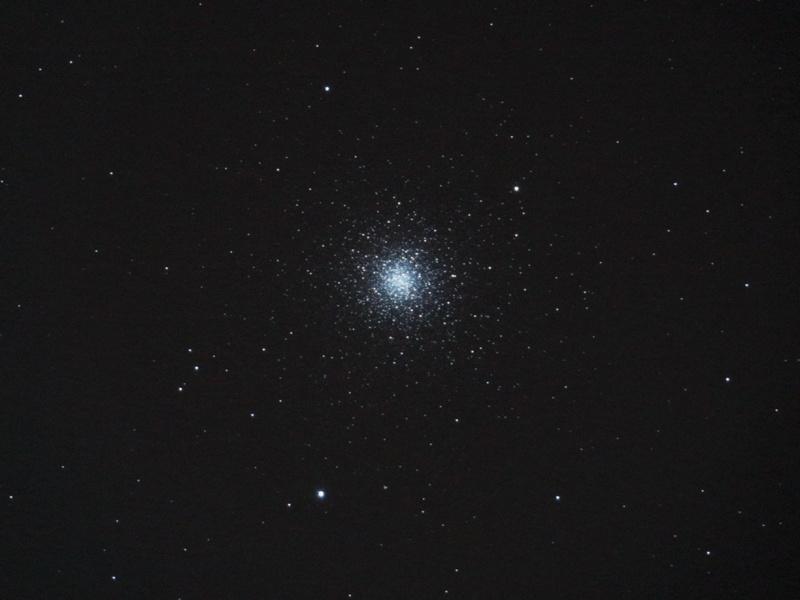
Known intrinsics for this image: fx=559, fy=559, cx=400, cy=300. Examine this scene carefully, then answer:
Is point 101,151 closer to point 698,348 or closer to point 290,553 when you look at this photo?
point 290,553

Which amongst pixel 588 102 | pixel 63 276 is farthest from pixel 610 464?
pixel 63 276

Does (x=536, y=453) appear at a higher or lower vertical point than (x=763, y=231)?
lower

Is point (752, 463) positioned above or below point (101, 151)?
below

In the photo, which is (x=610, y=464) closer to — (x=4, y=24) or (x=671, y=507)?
(x=671, y=507)

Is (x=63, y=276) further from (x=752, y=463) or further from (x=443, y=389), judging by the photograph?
(x=752, y=463)

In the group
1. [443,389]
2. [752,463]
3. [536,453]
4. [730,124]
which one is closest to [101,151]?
[443,389]

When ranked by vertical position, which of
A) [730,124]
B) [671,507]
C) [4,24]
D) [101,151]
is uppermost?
[4,24]

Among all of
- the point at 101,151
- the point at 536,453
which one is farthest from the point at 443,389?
the point at 101,151
